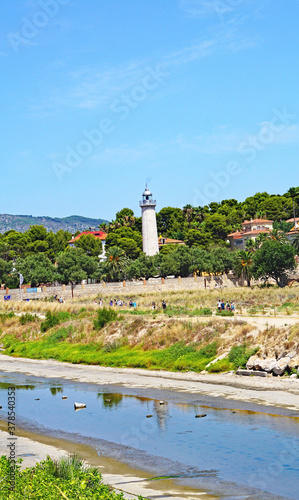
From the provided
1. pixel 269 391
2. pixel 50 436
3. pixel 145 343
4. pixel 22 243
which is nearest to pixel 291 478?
pixel 50 436

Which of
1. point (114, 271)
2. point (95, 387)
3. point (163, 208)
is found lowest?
point (95, 387)

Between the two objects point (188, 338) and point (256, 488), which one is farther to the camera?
point (188, 338)

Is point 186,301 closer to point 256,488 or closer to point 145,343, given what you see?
point 145,343

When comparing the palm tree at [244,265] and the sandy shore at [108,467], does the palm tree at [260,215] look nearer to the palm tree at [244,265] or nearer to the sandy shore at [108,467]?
the palm tree at [244,265]

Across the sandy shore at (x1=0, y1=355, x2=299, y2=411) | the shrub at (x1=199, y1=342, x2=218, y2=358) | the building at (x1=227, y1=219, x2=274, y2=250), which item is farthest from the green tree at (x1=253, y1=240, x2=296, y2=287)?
the shrub at (x1=199, y1=342, x2=218, y2=358)

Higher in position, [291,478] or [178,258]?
[178,258]

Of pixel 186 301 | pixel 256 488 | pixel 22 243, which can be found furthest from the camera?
pixel 22 243

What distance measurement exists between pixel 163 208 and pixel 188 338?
99.1 m

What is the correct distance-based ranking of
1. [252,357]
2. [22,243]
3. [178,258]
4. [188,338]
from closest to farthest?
[252,357]
[188,338]
[178,258]
[22,243]

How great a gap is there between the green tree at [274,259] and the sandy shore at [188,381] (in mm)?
49951

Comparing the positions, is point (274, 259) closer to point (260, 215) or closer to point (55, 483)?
point (260, 215)

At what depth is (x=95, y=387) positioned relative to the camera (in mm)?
30438

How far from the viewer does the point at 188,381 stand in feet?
98.1

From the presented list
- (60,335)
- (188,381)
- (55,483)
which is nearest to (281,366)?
(188,381)
